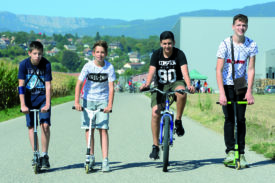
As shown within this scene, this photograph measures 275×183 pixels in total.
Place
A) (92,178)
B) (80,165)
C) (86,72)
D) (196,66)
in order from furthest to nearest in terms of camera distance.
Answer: (196,66) → (80,165) → (86,72) → (92,178)

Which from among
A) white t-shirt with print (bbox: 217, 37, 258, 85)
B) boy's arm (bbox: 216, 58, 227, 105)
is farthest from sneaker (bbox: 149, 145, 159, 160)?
white t-shirt with print (bbox: 217, 37, 258, 85)

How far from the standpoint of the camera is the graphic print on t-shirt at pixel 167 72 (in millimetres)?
6594

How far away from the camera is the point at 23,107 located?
244 inches

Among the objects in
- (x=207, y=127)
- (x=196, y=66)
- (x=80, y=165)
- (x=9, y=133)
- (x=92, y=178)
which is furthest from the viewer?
(x=196, y=66)

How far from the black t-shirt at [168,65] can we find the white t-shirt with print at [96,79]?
644 mm

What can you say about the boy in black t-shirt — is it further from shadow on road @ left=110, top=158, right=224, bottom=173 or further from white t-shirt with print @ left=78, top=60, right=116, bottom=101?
white t-shirt with print @ left=78, top=60, right=116, bottom=101

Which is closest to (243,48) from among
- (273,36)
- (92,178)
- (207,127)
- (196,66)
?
(92,178)

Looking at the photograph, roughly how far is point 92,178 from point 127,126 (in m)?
7.47

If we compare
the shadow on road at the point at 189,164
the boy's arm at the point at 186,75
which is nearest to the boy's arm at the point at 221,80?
the boy's arm at the point at 186,75

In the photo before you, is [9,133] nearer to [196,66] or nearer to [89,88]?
[89,88]

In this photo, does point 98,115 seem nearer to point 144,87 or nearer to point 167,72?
point 144,87

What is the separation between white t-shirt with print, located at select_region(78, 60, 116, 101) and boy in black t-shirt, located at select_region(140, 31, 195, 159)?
48cm

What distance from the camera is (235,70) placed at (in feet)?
22.2

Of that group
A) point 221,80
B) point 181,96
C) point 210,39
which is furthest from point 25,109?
point 210,39
